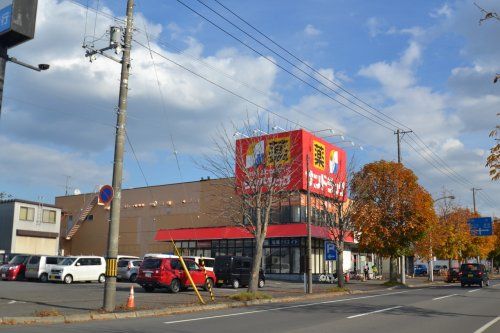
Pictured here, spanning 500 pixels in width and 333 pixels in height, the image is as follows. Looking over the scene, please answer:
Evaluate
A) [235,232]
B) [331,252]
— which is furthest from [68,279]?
[235,232]

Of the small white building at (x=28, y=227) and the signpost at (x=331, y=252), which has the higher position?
the small white building at (x=28, y=227)

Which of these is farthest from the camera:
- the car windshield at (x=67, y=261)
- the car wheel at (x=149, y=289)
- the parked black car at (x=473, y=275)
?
the parked black car at (x=473, y=275)

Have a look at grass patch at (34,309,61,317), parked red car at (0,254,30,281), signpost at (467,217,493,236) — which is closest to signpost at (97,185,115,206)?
grass patch at (34,309,61,317)

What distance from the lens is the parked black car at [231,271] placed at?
103 feet

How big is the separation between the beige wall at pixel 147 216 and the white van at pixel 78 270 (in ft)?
53.6

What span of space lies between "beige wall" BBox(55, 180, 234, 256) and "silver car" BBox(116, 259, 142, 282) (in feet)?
47.7

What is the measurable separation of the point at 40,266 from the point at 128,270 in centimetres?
545

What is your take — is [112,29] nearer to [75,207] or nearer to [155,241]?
[155,241]

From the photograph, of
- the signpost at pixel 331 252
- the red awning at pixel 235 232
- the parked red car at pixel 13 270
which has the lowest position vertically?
the parked red car at pixel 13 270

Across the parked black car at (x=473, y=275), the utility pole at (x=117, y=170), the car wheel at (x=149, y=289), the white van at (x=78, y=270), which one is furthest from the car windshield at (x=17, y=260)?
the parked black car at (x=473, y=275)

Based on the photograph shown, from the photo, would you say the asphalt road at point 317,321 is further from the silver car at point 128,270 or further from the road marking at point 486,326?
the silver car at point 128,270

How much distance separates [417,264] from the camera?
78312 mm

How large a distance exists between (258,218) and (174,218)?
106 ft

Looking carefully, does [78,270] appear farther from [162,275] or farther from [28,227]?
[28,227]
